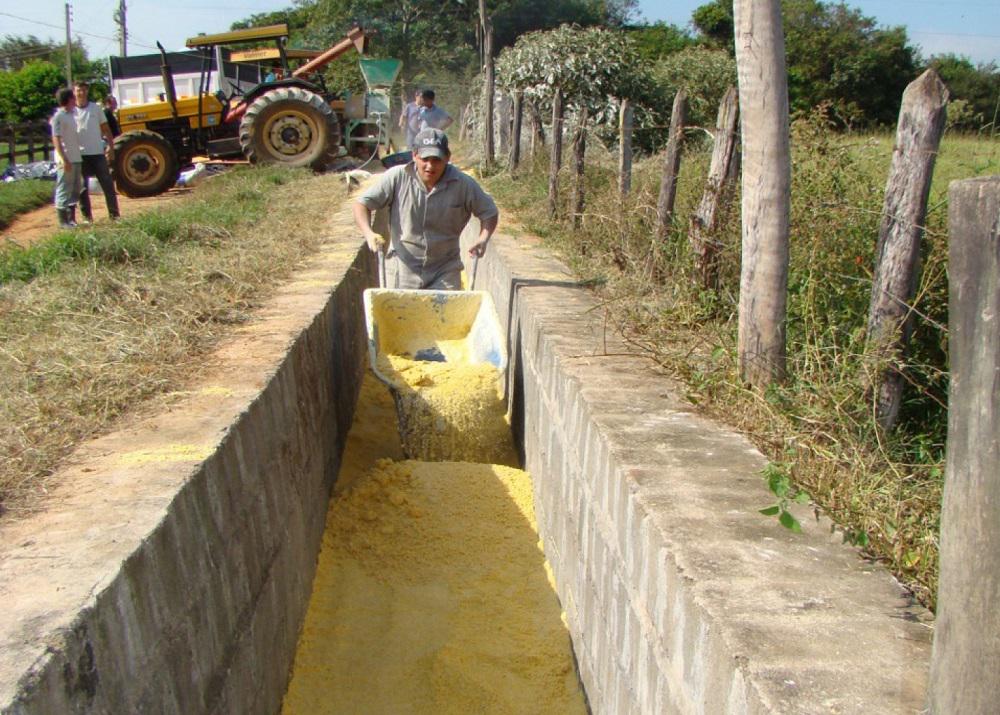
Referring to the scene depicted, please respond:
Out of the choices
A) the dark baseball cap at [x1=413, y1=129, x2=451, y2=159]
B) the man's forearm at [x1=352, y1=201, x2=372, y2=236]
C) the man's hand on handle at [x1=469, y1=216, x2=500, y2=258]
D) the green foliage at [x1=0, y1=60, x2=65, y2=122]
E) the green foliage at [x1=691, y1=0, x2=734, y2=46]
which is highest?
the green foliage at [x1=691, y1=0, x2=734, y2=46]

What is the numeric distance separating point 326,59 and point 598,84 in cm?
667

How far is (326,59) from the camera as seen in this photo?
1645 cm

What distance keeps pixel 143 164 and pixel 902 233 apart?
1436 centimetres

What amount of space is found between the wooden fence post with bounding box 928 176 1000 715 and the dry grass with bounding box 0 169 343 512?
2320 millimetres

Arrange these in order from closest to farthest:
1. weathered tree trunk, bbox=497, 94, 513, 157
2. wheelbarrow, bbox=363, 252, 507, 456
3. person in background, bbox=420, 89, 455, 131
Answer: wheelbarrow, bbox=363, 252, 507, 456, person in background, bbox=420, 89, 455, 131, weathered tree trunk, bbox=497, 94, 513, 157

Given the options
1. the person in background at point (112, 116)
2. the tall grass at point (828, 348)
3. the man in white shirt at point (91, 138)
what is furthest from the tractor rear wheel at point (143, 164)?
the tall grass at point (828, 348)

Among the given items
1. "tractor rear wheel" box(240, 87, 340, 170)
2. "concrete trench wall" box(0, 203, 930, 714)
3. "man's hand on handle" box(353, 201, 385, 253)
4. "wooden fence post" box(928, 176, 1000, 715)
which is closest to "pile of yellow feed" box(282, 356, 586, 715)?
"concrete trench wall" box(0, 203, 930, 714)

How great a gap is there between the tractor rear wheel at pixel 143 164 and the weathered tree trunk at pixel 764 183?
44.1ft

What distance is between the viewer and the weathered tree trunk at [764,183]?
359cm

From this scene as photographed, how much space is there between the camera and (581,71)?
20359mm

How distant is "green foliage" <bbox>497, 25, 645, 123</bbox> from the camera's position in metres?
20.2

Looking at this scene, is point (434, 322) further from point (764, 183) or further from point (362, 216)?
point (764, 183)

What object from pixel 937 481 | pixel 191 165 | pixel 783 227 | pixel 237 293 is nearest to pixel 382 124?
pixel 191 165

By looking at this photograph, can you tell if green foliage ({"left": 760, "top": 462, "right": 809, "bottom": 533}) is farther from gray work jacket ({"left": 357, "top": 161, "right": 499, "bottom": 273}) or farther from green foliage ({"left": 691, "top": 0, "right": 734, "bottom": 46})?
green foliage ({"left": 691, "top": 0, "right": 734, "bottom": 46})
